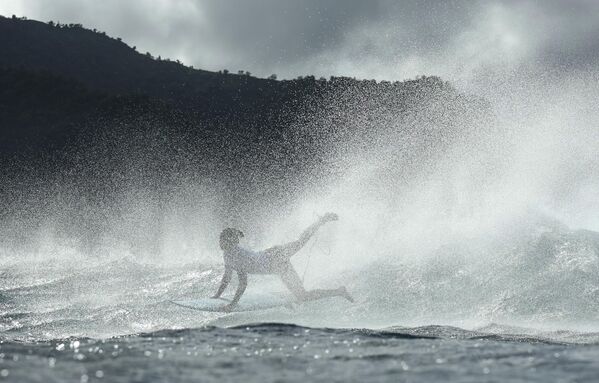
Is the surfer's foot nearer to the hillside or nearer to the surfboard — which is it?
the surfboard

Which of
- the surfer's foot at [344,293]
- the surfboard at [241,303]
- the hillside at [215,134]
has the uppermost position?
the hillside at [215,134]

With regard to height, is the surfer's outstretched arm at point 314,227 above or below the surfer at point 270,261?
above

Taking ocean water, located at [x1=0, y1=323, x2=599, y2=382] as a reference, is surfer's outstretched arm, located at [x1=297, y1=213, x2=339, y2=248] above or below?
above

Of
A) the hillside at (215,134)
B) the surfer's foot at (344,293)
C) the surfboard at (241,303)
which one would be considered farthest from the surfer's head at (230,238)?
the hillside at (215,134)

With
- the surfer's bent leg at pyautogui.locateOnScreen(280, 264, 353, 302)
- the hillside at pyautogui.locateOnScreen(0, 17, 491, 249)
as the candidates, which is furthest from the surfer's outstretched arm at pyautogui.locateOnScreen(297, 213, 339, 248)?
the hillside at pyautogui.locateOnScreen(0, 17, 491, 249)

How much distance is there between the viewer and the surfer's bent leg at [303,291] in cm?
1939

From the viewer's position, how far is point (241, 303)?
64.2 ft

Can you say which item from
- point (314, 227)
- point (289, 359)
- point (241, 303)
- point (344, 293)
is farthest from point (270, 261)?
point (289, 359)

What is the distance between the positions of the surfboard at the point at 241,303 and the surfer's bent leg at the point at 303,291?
14.6 inches

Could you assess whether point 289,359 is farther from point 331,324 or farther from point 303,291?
point 303,291

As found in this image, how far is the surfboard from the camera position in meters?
19.2

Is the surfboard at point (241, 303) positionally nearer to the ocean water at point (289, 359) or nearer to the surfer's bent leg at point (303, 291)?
the surfer's bent leg at point (303, 291)

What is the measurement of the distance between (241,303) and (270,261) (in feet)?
4.54

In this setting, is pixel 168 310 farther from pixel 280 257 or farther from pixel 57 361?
pixel 57 361
